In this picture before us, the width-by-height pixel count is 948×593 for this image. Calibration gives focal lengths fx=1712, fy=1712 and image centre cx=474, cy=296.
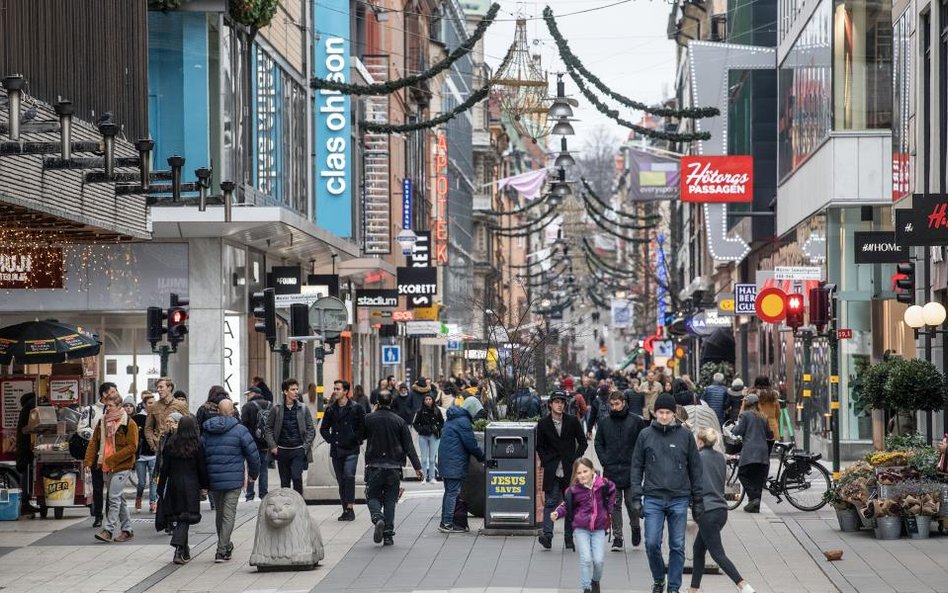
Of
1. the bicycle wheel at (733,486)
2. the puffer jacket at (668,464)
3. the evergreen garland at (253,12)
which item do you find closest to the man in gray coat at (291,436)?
the bicycle wheel at (733,486)

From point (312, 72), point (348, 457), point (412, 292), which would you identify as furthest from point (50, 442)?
point (412, 292)

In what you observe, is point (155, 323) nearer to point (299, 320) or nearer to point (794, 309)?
Result: point (299, 320)

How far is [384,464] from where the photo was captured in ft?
64.0

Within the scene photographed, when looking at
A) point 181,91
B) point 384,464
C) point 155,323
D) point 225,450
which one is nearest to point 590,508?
point 225,450

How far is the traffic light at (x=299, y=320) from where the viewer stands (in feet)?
89.3

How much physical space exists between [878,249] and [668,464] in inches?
516

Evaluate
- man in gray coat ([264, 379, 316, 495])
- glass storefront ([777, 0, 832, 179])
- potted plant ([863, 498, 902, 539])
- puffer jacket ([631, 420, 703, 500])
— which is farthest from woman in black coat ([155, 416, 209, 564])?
glass storefront ([777, 0, 832, 179])

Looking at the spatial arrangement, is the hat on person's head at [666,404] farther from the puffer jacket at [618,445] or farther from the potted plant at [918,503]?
the potted plant at [918,503]

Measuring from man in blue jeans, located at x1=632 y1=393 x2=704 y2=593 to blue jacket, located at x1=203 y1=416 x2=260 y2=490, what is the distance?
4576mm

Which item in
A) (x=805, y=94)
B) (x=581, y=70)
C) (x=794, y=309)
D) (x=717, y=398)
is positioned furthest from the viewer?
(x=805, y=94)

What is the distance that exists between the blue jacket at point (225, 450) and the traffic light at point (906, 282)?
12.2 metres

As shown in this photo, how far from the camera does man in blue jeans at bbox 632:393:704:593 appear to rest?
581 inches

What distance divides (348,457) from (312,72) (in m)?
23.5

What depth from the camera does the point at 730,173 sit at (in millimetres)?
43844
